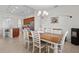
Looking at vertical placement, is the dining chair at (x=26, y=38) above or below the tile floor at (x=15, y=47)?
above

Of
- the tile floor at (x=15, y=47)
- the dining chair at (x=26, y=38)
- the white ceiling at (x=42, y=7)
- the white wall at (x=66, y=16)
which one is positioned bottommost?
the tile floor at (x=15, y=47)

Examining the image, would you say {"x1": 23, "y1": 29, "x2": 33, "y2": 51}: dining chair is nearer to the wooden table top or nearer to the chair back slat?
the chair back slat

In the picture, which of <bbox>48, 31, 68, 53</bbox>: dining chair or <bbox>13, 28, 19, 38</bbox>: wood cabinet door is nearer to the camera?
<bbox>48, 31, 68, 53</bbox>: dining chair

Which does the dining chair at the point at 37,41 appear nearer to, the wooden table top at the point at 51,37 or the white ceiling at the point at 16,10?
the wooden table top at the point at 51,37

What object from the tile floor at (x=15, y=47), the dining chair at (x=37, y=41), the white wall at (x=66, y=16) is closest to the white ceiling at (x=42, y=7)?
the white wall at (x=66, y=16)

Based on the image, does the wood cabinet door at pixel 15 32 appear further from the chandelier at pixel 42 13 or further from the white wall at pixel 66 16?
the white wall at pixel 66 16

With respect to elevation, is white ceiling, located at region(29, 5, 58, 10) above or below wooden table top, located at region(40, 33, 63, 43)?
above

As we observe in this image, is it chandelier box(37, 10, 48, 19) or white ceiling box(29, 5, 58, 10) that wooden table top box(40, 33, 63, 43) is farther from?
white ceiling box(29, 5, 58, 10)

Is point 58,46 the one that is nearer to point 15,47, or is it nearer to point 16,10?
point 15,47

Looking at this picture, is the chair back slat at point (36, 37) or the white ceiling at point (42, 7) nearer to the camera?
the white ceiling at point (42, 7)

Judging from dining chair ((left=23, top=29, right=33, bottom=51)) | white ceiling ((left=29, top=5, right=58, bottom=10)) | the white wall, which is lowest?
dining chair ((left=23, top=29, right=33, bottom=51))

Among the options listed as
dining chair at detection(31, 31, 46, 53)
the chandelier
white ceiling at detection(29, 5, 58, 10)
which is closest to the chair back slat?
dining chair at detection(31, 31, 46, 53)

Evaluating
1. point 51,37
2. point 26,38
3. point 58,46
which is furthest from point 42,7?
point 58,46
